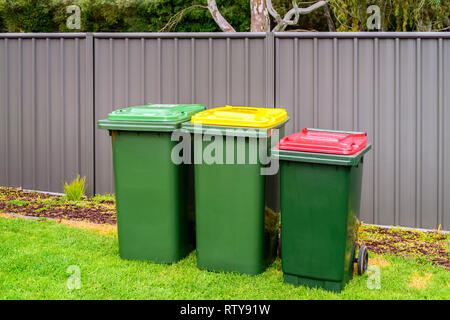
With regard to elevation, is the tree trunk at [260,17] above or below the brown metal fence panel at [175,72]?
above

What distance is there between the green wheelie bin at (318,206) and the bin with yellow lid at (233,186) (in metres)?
0.26

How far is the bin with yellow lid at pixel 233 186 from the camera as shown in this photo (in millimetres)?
5094

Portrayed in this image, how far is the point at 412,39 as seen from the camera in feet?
22.1

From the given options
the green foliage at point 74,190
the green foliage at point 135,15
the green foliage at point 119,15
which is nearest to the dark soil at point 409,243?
the green foliage at point 74,190

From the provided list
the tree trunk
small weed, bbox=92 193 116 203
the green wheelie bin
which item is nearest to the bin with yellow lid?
the green wheelie bin

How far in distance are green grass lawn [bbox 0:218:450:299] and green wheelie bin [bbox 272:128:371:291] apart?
0.20m

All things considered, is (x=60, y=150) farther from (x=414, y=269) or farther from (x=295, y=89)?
(x=414, y=269)

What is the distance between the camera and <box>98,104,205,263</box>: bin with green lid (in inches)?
211

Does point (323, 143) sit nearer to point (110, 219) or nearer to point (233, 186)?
point (233, 186)

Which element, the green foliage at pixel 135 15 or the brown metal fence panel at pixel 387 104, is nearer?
the brown metal fence panel at pixel 387 104

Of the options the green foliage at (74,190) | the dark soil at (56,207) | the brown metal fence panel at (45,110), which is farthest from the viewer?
the brown metal fence panel at (45,110)

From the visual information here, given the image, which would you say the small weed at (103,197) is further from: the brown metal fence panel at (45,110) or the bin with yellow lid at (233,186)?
the bin with yellow lid at (233,186)

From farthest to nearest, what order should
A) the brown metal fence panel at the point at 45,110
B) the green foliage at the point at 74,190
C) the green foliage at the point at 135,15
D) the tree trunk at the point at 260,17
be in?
the green foliage at the point at 135,15 → the tree trunk at the point at 260,17 → the brown metal fence panel at the point at 45,110 → the green foliage at the point at 74,190
